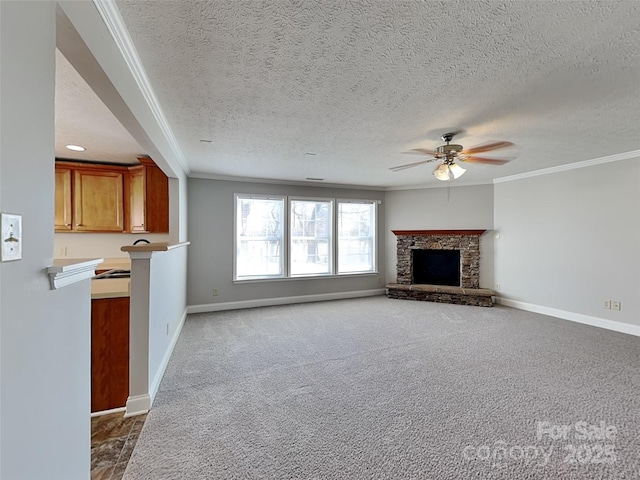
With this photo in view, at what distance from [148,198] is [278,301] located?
273 cm

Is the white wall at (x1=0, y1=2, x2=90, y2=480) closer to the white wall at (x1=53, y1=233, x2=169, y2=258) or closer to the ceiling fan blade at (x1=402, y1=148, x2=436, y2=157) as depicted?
the ceiling fan blade at (x1=402, y1=148, x2=436, y2=157)

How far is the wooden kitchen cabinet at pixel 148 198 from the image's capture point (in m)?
4.17

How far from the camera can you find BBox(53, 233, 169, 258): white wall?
4.26 meters

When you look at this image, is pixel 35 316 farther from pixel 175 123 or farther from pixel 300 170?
pixel 300 170

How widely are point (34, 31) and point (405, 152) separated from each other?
348 centimetres

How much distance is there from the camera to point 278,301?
17.8 ft

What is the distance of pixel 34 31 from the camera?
2.89ft

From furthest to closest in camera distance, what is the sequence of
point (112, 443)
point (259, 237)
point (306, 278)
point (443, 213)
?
point (443, 213)
point (306, 278)
point (259, 237)
point (112, 443)

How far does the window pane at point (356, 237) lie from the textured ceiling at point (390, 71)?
2808 mm

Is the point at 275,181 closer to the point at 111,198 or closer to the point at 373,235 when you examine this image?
the point at 373,235

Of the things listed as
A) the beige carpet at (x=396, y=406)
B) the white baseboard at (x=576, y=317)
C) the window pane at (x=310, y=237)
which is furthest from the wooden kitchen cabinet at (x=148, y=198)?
the white baseboard at (x=576, y=317)

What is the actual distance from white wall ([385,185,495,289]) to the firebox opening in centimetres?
44

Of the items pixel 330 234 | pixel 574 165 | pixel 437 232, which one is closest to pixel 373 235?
pixel 330 234

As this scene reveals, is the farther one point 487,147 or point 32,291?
point 487,147
